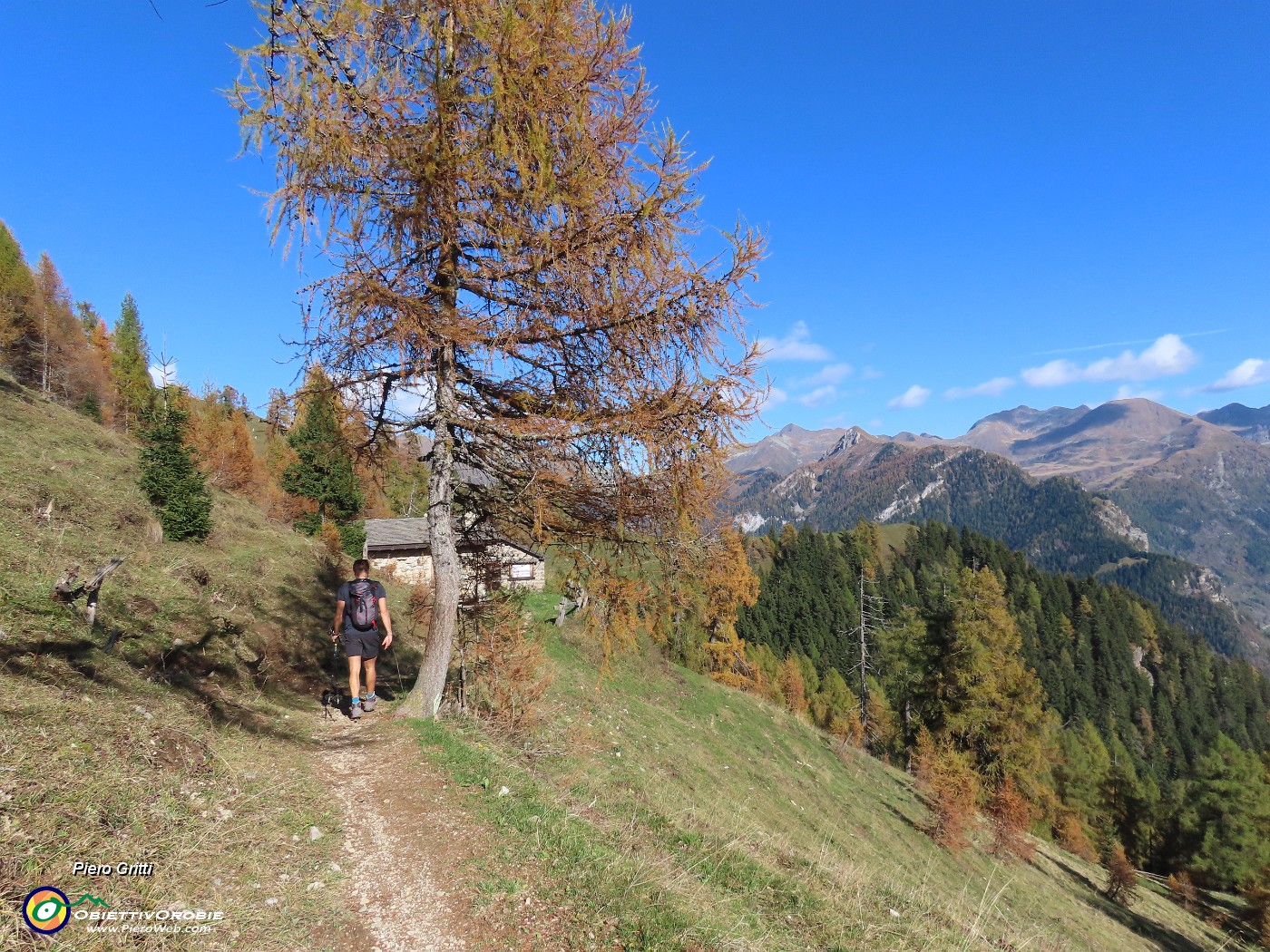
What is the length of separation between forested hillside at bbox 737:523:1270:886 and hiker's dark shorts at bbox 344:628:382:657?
103 ft

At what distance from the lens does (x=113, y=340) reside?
207 ft

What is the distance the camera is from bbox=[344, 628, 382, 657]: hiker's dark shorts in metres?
8.70

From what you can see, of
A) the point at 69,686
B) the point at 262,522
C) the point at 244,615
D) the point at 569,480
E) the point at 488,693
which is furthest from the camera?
the point at 262,522

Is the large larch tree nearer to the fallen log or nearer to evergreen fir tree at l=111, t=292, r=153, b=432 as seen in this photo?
the fallen log

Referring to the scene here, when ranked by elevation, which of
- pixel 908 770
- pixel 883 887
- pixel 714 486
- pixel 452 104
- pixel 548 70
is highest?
pixel 548 70

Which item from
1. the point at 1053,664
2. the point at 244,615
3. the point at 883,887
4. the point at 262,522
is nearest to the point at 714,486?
the point at 883,887

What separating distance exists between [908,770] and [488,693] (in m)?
39.5

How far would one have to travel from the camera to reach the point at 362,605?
8734mm

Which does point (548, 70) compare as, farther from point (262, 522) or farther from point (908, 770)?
point (908, 770)

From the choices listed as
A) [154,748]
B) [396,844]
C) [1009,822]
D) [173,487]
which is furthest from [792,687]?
[154,748]

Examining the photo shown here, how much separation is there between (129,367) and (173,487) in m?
53.3

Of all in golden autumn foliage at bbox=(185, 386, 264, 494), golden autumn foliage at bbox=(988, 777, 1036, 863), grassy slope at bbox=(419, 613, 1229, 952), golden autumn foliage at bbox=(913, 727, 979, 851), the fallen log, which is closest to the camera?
grassy slope at bbox=(419, 613, 1229, 952)

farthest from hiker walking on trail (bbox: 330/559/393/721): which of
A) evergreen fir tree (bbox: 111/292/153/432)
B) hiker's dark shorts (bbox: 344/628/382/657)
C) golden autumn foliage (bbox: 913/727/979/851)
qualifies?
evergreen fir tree (bbox: 111/292/153/432)

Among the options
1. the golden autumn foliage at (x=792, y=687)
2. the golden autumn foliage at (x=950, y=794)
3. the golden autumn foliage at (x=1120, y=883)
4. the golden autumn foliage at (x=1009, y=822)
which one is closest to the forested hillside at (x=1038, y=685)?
the golden autumn foliage at (x=792, y=687)
